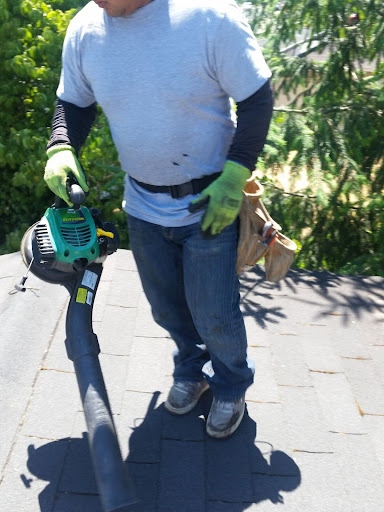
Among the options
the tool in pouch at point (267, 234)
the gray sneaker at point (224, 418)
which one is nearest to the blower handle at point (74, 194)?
the tool in pouch at point (267, 234)

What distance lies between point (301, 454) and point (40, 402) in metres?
1.05

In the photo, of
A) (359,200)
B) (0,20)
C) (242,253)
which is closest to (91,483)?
(242,253)

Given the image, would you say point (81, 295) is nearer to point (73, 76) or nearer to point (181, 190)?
point (181, 190)

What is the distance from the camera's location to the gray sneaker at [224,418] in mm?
2332

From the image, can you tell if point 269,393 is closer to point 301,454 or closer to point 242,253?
point 301,454

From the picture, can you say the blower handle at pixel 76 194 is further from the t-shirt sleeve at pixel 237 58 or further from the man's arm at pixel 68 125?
the t-shirt sleeve at pixel 237 58

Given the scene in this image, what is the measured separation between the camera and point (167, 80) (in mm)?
1869

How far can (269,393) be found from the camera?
2623 millimetres

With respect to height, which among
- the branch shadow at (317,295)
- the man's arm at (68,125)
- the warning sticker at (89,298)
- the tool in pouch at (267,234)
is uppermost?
the man's arm at (68,125)

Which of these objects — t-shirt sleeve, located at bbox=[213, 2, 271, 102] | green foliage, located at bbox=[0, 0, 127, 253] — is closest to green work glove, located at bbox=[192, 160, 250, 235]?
t-shirt sleeve, located at bbox=[213, 2, 271, 102]

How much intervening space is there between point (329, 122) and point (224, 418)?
2578mm

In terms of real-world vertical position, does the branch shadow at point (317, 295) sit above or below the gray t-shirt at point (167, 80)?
below

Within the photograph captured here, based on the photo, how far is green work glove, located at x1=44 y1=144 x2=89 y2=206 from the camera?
2.08 meters

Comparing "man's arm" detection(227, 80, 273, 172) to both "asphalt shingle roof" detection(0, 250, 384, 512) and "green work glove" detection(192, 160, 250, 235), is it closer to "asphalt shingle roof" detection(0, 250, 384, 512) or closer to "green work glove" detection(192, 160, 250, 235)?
"green work glove" detection(192, 160, 250, 235)
